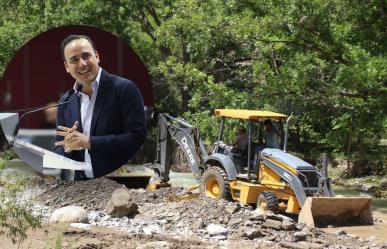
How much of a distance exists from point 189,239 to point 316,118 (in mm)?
7368

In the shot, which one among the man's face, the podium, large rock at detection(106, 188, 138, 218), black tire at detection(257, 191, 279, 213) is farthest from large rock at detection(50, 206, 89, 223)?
the man's face

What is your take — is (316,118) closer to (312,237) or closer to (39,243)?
Result: (312,237)

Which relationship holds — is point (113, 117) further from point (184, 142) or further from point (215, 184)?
point (184, 142)

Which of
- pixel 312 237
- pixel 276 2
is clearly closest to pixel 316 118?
pixel 276 2

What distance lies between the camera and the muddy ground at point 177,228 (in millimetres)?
8713

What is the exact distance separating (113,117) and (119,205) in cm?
834

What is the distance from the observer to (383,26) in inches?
561

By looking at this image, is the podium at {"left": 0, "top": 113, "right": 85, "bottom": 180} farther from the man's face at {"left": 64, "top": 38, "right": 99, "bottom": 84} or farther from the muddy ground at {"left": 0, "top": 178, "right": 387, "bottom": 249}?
the muddy ground at {"left": 0, "top": 178, "right": 387, "bottom": 249}

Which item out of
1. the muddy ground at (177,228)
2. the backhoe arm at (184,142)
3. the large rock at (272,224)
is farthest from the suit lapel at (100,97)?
the backhoe arm at (184,142)

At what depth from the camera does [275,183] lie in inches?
466

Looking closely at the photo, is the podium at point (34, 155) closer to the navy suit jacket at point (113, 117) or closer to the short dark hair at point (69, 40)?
the navy suit jacket at point (113, 117)

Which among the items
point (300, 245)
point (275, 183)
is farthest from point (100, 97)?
point (275, 183)

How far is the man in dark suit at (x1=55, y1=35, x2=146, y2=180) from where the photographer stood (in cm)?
298

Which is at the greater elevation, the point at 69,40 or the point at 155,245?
the point at 69,40
